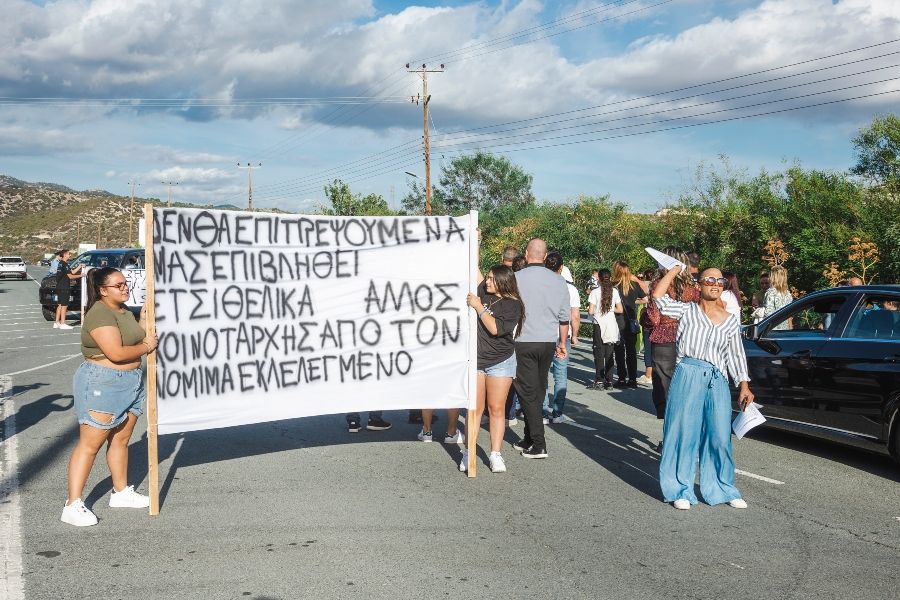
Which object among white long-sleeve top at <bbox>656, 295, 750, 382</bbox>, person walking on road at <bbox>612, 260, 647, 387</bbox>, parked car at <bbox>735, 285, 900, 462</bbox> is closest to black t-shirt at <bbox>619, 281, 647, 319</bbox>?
person walking on road at <bbox>612, 260, 647, 387</bbox>

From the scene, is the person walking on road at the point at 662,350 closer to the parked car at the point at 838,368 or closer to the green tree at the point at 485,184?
the parked car at the point at 838,368

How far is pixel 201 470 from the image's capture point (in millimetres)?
7012

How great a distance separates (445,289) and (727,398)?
7.99 ft

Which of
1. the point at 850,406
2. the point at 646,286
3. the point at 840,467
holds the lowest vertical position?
the point at 840,467

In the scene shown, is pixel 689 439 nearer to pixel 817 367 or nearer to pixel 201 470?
pixel 817 367

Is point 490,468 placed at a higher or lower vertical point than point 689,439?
lower

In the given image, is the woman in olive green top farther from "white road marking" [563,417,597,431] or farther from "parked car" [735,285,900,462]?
"parked car" [735,285,900,462]

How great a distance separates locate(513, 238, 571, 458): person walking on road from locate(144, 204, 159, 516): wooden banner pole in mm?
3085

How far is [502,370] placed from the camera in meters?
7.06

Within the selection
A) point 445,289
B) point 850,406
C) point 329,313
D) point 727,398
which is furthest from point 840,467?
point 329,313

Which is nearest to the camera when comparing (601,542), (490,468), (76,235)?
(601,542)

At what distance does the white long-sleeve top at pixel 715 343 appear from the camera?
601cm

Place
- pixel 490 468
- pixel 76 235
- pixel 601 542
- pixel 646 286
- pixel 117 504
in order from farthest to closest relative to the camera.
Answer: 1. pixel 76 235
2. pixel 646 286
3. pixel 490 468
4. pixel 117 504
5. pixel 601 542

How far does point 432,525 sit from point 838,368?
4.17 m
